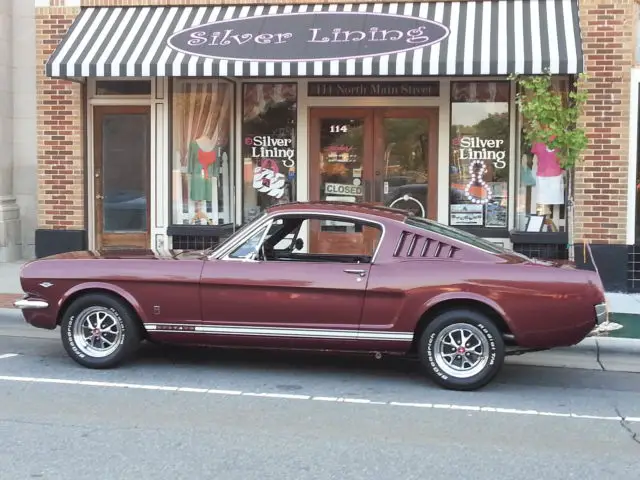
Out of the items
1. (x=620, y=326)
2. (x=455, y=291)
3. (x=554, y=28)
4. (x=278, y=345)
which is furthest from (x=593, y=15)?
(x=278, y=345)

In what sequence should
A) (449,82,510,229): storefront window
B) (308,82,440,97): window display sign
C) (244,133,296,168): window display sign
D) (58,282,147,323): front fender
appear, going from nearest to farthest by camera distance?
(58,282,147,323): front fender < (449,82,510,229): storefront window < (308,82,440,97): window display sign < (244,133,296,168): window display sign

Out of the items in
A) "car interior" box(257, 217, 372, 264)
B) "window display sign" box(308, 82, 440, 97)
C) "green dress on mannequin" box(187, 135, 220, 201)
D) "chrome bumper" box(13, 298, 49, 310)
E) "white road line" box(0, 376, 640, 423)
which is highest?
"window display sign" box(308, 82, 440, 97)

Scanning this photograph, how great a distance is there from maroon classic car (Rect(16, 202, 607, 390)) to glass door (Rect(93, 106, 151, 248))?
17.8 ft

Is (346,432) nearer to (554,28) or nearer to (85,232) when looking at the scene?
(554,28)

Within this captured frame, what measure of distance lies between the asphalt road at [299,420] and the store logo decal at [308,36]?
15.1 feet

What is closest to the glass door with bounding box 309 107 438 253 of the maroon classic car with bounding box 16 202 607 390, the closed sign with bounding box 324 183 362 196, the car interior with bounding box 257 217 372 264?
the closed sign with bounding box 324 183 362 196

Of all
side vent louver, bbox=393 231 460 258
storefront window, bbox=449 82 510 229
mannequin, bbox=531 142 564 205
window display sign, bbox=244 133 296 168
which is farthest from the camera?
window display sign, bbox=244 133 296 168

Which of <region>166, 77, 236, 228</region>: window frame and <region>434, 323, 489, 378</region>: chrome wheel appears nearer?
<region>434, 323, 489, 378</region>: chrome wheel

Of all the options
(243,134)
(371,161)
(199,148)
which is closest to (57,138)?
(199,148)

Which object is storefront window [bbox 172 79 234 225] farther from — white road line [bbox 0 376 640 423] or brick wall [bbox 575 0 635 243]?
white road line [bbox 0 376 640 423]

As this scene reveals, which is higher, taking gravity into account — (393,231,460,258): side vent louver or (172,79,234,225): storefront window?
(172,79,234,225): storefront window

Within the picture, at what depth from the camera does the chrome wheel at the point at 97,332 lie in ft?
22.4

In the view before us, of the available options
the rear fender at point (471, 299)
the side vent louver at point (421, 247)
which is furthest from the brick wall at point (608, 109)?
the rear fender at point (471, 299)

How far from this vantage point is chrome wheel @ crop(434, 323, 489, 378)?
20.6 feet
